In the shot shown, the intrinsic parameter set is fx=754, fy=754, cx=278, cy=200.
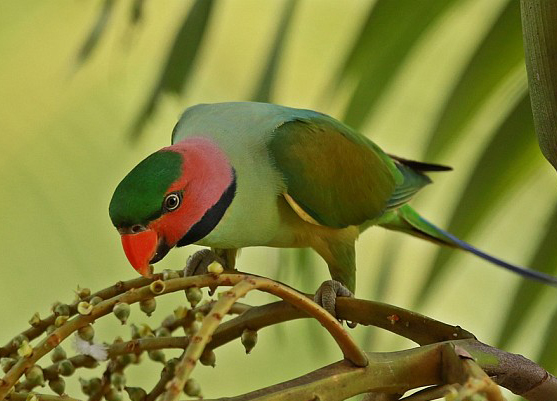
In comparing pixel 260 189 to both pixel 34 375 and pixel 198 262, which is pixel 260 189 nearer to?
pixel 198 262

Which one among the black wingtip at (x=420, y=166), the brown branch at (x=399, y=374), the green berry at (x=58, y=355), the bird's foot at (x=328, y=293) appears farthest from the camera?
the black wingtip at (x=420, y=166)

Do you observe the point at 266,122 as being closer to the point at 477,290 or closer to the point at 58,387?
the point at 58,387

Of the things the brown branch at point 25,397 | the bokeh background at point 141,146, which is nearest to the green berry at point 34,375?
the brown branch at point 25,397

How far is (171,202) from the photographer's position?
0.77m

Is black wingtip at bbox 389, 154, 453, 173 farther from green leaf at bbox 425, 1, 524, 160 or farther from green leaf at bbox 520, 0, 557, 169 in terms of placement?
Answer: green leaf at bbox 520, 0, 557, 169

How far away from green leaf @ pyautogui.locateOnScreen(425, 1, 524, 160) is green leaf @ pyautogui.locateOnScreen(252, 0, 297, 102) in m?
0.21

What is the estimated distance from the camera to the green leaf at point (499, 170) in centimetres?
77

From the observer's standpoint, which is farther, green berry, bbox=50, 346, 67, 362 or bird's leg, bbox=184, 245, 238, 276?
bird's leg, bbox=184, 245, 238, 276

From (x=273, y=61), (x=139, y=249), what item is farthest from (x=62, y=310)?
(x=273, y=61)

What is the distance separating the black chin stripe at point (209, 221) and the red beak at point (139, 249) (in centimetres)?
6

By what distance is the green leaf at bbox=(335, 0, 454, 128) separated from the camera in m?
0.84

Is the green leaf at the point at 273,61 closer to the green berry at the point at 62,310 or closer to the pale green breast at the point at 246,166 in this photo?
the pale green breast at the point at 246,166

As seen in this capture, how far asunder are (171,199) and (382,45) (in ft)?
1.01

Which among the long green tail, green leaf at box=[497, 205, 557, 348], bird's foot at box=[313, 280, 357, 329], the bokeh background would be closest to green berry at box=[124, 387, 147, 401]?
bird's foot at box=[313, 280, 357, 329]
